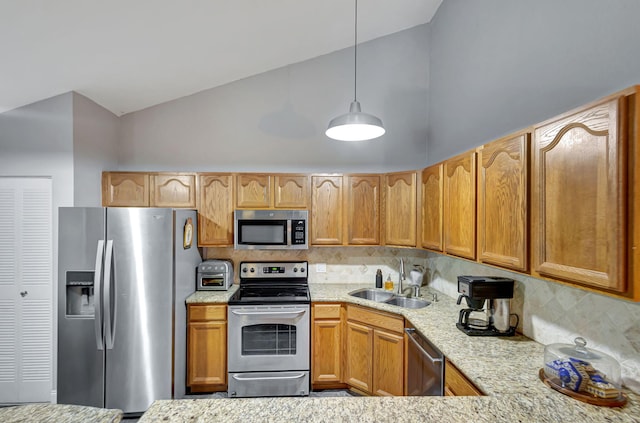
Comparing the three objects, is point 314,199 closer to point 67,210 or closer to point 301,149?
point 301,149

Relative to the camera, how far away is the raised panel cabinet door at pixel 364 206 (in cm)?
315

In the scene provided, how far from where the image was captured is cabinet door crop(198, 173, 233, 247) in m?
3.08

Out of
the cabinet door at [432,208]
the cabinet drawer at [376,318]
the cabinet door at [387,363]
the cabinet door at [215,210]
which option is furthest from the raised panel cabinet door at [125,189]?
the cabinet door at [432,208]

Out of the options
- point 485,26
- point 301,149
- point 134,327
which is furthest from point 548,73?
point 134,327

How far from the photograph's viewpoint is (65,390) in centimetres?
238

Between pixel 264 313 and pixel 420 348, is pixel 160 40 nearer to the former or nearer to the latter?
pixel 264 313

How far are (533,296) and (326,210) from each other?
1.87 meters

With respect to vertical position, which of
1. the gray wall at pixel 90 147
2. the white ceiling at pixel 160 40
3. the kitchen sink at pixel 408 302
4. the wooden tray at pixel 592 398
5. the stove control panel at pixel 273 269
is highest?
the white ceiling at pixel 160 40

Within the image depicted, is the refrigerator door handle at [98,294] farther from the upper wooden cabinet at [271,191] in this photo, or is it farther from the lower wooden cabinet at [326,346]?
the lower wooden cabinet at [326,346]

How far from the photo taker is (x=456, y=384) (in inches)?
64.1

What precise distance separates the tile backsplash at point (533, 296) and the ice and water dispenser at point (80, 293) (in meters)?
1.14

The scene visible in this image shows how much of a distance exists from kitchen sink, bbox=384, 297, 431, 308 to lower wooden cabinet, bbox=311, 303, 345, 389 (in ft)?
1.91

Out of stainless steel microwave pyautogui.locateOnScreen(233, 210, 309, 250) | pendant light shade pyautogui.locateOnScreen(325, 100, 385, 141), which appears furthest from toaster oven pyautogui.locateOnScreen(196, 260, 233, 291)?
pendant light shade pyautogui.locateOnScreen(325, 100, 385, 141)

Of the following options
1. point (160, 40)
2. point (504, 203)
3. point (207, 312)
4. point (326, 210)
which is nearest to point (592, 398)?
point (504, 203)
